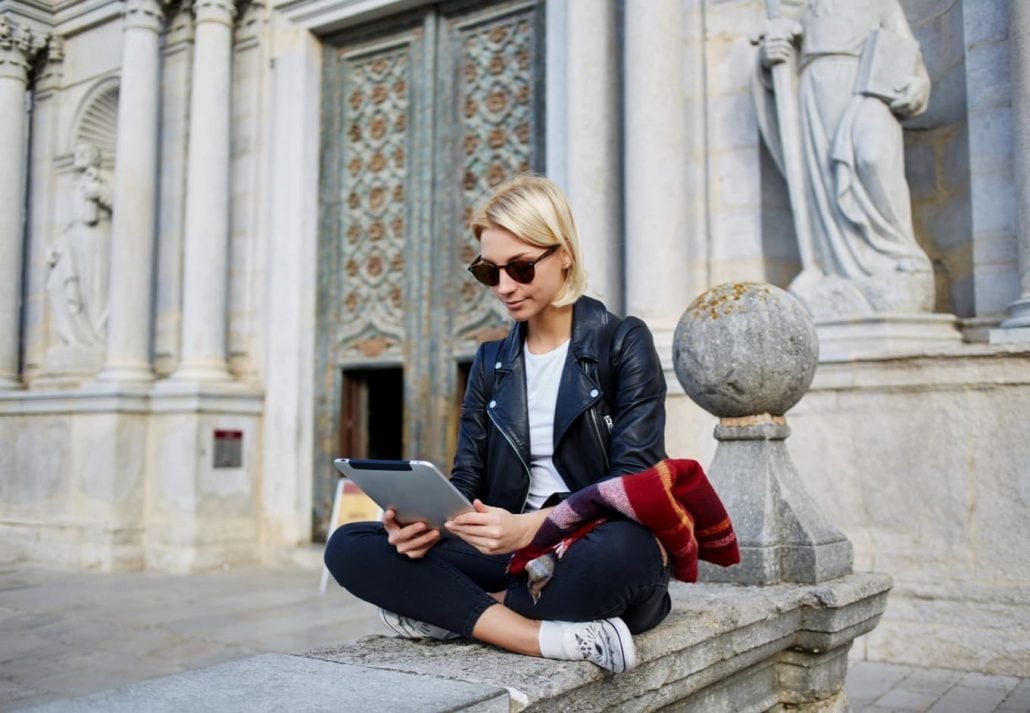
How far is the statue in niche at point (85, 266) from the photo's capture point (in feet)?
37.5

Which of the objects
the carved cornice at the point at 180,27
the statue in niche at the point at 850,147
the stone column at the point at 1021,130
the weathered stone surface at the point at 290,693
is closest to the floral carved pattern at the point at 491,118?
the statue in niche at the point at 850,147

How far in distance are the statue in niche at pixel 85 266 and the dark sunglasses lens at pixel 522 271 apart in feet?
33.1

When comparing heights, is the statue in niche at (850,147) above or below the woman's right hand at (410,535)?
above

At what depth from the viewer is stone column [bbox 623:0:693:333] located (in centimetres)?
707

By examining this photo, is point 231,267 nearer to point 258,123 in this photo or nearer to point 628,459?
point 258,123

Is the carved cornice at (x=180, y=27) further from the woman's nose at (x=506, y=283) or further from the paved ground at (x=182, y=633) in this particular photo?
the woman's nose at (x=506, y=283)

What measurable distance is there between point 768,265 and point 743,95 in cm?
130

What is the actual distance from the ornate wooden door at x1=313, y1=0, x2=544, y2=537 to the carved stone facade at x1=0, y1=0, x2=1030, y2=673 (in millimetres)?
31

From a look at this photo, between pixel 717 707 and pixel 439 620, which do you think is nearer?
pixel 439 620

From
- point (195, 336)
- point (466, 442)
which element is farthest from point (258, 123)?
point (466, 442)

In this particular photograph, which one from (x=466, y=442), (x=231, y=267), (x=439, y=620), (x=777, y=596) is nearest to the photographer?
(x=439, y=620)

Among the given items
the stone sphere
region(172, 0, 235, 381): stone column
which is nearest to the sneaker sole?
the stone sphere

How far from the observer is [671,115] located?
7.25 metres

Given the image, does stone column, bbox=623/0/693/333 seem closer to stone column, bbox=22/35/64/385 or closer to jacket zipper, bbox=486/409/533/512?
jacket zipper, bbox=486/409/533/512
